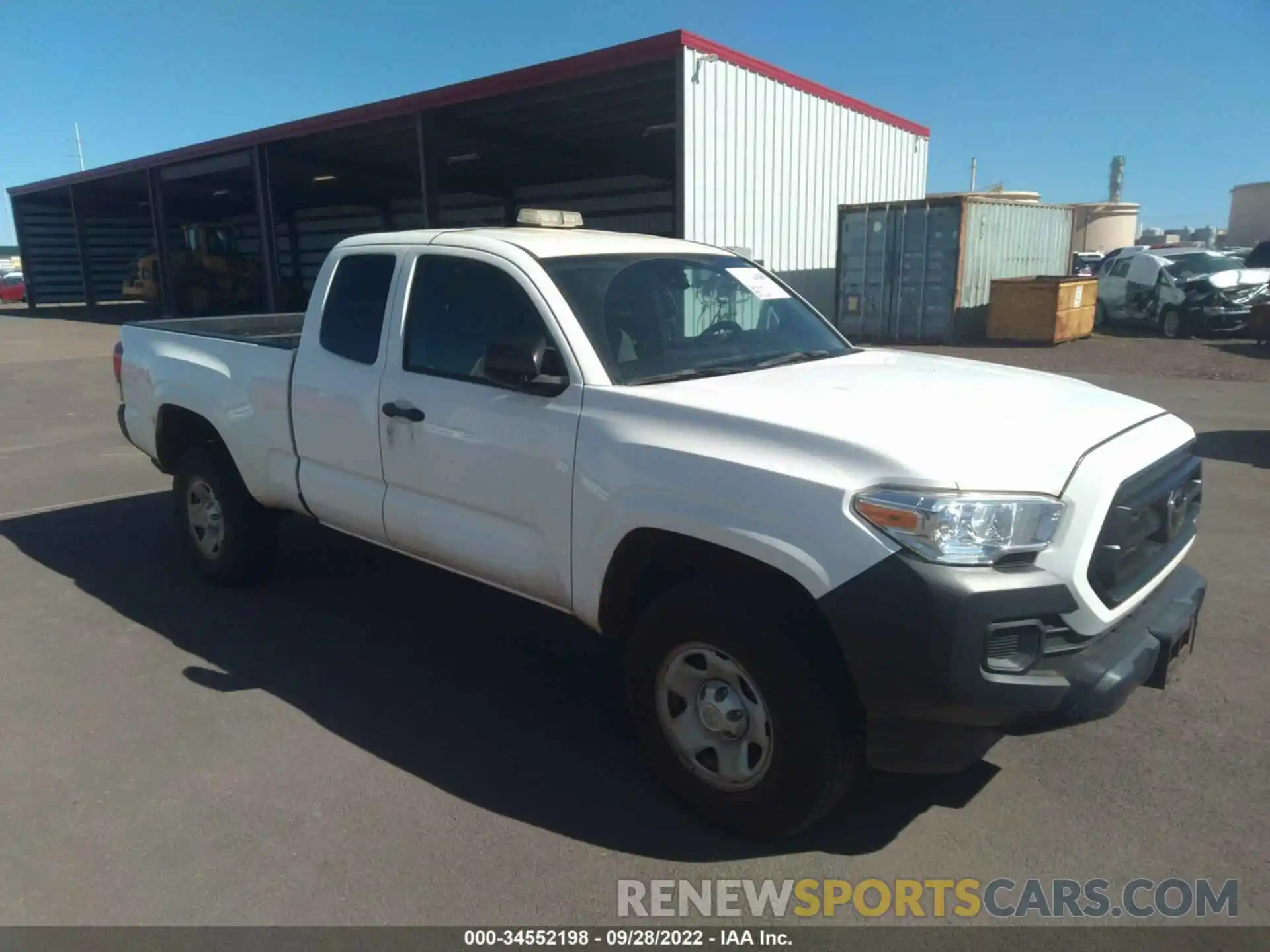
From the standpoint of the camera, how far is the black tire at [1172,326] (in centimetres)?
1955

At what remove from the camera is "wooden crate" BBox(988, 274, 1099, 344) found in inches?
707

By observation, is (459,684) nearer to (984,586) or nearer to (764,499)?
(764,499)

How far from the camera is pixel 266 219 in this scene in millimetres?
20953

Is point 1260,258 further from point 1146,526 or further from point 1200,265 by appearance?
point 1146,526

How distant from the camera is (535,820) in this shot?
3.19m

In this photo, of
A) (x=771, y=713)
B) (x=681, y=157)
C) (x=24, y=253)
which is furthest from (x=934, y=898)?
(x=24, y=253)

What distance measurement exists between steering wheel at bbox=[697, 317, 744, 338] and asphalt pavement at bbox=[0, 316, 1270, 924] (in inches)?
55.8

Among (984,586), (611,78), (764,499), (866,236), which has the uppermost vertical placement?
(611,78)

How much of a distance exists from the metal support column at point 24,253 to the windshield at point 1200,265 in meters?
38.7

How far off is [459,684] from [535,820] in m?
1.15

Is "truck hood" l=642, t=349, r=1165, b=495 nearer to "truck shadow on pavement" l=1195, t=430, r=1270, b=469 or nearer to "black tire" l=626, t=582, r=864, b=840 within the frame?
"black tire" l=626, t=582, r=864, b=840

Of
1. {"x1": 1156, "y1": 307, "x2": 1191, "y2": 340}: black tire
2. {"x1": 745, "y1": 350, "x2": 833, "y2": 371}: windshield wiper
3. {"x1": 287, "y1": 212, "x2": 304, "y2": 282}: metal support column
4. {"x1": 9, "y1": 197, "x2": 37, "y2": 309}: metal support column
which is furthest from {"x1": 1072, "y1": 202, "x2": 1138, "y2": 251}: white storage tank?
{"x1": 745, "y1": 350, "x2": 833, "y2": 371}: windshield wiper

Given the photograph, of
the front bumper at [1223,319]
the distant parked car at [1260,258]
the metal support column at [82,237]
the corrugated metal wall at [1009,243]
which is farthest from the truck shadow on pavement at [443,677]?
the metal support column at [82,237]

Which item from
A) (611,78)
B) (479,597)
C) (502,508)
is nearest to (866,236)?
(611,78)
